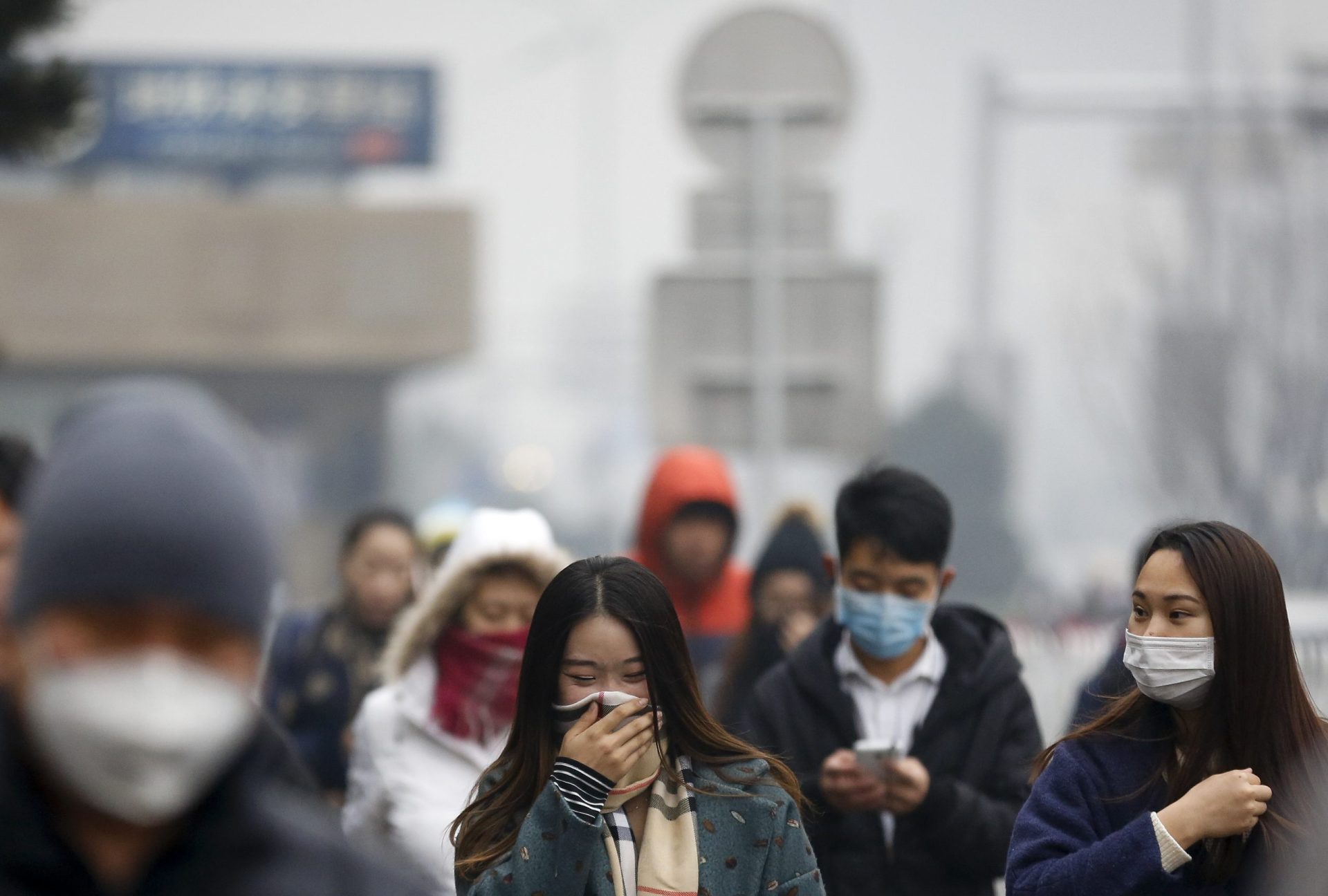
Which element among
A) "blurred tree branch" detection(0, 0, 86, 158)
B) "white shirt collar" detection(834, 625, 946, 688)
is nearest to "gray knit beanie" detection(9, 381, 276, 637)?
A: "white shirt collar" detection(834, 625, 946, 688)

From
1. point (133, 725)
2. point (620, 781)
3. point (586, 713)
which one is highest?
point (133, 725)

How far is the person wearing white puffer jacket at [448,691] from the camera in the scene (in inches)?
190

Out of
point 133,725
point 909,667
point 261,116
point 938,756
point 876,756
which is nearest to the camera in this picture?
point 133,725

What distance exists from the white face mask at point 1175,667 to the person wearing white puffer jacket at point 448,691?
166 centimetres

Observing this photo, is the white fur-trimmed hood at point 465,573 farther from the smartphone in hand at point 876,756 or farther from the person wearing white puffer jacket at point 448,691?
the smartphone in hand at point 876,756

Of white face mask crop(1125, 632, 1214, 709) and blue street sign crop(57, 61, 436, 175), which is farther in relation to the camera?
blue street sign crop(57, 61, 436, 175)

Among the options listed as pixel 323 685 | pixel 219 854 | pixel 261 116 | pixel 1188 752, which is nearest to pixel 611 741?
pixel 1188 752

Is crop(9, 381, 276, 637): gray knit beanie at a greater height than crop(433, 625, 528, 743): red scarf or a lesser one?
greater

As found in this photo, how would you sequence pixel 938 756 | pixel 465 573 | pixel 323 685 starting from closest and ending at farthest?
pixel 938 756
pixel 465 573
pixel 323 685

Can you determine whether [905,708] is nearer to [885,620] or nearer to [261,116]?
[885,620]

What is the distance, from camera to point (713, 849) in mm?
3463

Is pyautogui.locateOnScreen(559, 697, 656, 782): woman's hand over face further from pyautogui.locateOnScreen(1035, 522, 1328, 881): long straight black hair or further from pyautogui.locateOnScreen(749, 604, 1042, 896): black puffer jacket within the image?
pyautogui.locateOnScreen(749, 604, 1042, 896): black puffer jacket

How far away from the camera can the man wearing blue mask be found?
464cm

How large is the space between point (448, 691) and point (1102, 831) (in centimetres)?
185
